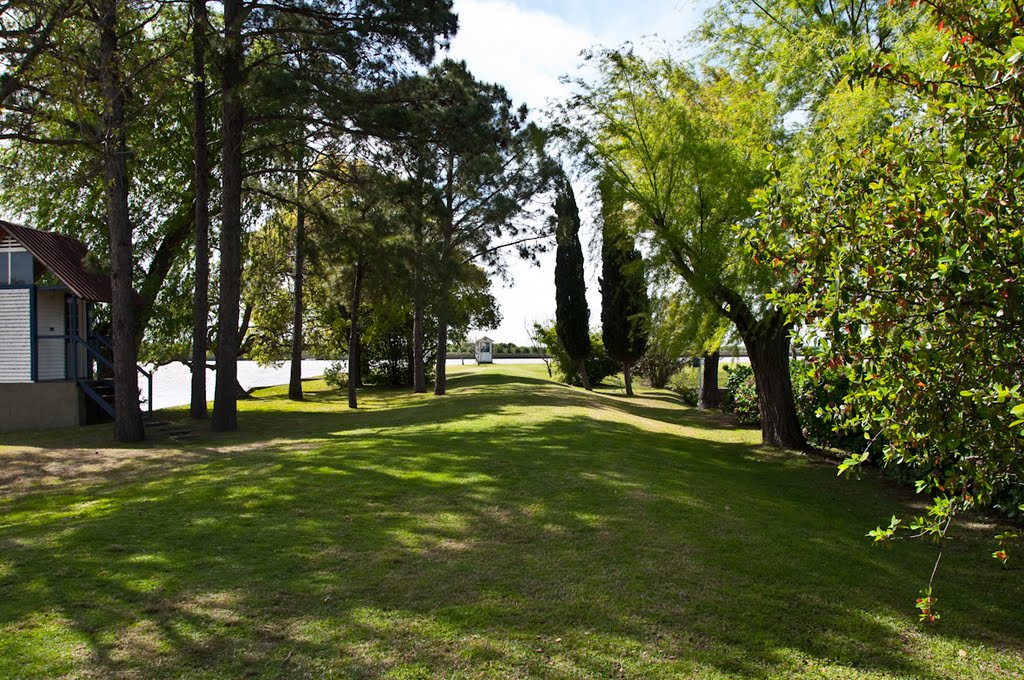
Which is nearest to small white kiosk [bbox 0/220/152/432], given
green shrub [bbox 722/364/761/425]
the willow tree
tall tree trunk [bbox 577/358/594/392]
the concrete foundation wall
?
the concrete foundation wall

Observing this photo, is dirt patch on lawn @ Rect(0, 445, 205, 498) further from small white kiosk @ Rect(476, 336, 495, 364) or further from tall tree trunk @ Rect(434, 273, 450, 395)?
Result: small white kiosk @ Rect(476, 336, 495, 364)

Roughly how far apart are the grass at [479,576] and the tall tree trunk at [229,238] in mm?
7236

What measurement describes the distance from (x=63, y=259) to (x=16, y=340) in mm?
2523

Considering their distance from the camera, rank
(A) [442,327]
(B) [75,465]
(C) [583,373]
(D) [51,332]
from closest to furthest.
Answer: (B) [75,465]
(D) [51,332]
(A) [442,327]
(C) [583,373]

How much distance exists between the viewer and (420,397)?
28047 mm

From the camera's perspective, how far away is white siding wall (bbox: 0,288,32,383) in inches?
758

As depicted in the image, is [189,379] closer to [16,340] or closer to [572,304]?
[572,304]

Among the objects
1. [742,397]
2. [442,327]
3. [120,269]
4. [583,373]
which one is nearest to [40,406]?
[120,269]

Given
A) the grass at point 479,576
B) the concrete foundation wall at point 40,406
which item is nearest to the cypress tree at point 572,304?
the concrete foundation wall at point 40,406

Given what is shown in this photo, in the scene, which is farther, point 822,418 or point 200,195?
point 200,195

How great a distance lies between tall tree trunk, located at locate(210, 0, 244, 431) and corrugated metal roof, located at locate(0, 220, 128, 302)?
3.11m

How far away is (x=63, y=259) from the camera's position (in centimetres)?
2030

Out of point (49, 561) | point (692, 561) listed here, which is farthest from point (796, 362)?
point (49, 561)

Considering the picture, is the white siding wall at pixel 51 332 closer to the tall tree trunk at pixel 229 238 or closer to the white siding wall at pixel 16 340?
the white siding wall at pixel 16 340
